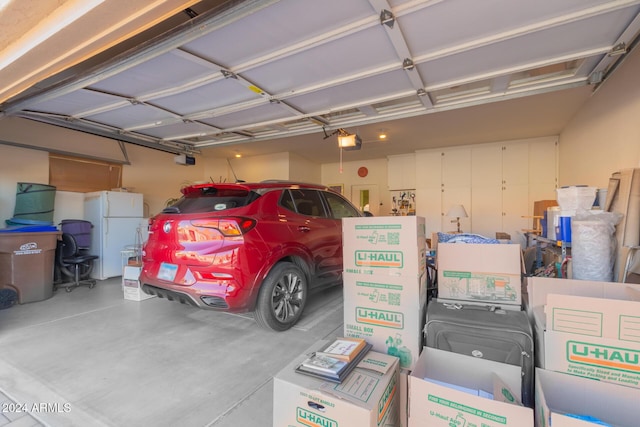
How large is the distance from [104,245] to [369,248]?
5.23m

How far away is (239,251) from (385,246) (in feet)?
4.05

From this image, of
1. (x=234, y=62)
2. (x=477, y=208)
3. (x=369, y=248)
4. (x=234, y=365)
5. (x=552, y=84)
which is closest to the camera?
(x=369, y=248)

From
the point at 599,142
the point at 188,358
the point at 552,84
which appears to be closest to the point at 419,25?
the point at 552,84

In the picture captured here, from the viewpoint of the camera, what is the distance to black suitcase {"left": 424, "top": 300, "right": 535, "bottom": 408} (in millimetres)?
1399

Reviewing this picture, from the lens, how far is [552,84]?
2.82 meters

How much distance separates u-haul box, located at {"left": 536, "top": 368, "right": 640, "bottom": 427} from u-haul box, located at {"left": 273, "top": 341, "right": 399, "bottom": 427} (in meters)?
0.58

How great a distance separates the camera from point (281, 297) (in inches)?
108

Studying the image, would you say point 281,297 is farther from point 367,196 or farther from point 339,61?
point 367,196

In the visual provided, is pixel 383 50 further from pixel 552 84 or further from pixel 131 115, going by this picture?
pixel 131 115

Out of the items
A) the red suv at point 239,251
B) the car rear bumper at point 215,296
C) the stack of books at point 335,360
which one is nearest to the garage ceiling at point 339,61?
the red suv at point 239,251

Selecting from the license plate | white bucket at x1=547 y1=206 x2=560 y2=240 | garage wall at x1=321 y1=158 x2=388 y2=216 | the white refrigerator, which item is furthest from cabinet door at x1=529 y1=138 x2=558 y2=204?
the white refrigerator

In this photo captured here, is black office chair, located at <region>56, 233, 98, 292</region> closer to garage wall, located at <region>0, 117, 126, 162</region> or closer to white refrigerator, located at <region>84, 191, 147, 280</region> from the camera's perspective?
white refrigerator, located at <region>84, 191, 147, 280</region>

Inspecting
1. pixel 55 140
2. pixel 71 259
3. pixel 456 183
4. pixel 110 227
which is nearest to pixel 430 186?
pixel 456 183

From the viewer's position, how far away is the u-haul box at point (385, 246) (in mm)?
→ 1703
